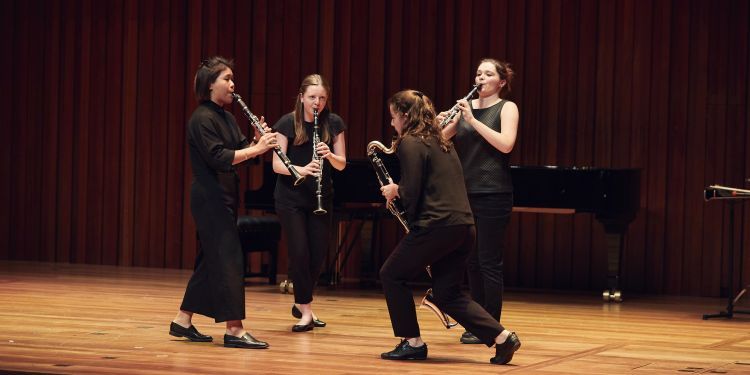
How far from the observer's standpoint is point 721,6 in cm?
868

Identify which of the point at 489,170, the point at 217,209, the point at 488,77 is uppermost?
the point at 488,77

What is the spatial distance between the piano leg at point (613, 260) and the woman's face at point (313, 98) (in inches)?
122

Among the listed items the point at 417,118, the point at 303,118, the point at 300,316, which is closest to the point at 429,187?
the point at 417,118

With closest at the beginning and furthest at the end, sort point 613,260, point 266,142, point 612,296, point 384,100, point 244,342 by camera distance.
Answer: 1. point 266,142
2. point 244,342
3. point 612,296
4. point 613,260
5. point 384,100

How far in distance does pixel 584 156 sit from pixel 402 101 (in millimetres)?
4360

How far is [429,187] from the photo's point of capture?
4836 mm

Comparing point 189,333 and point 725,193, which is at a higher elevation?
point 725,193

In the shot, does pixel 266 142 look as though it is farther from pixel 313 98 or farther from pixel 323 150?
pixel 313 98

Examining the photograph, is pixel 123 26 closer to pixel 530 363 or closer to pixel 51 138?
pixel 51 138

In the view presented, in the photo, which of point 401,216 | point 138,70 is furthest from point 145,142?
point 401,216

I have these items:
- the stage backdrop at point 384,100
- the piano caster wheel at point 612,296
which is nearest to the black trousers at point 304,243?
the piano caster wheel at point 612,296

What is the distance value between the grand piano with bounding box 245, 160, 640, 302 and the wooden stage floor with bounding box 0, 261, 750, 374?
2.05ft

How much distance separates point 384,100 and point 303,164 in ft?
11.6

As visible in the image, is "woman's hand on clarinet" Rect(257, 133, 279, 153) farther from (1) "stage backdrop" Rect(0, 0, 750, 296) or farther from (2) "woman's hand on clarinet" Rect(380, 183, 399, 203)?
(1) "stage backdrop" Rect(0, 0, 750, 296)
